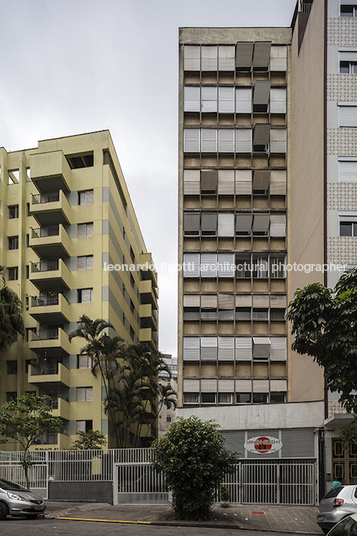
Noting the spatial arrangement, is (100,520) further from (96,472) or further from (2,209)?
(2,209)

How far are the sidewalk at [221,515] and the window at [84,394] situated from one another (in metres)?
18.7

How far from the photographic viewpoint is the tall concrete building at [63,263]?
43031 mm

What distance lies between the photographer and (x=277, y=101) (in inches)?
1604

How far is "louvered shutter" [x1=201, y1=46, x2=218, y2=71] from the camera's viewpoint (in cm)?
4106

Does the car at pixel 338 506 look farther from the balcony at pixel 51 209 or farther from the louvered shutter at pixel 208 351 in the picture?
the balcony at pixel 51 209

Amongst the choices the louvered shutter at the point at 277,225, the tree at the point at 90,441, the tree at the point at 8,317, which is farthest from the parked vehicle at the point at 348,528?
the tree at the point at 8,317

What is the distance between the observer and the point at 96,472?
2459cm

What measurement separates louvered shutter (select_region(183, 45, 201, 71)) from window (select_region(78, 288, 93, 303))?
59.1ft

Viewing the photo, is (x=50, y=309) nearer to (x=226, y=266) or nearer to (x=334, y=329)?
(x=226, y=266)

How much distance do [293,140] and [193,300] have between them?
1274cm

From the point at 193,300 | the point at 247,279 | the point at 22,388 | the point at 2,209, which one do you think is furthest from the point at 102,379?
the point at 2,209

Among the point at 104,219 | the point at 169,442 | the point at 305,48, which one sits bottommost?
the point at 169,442

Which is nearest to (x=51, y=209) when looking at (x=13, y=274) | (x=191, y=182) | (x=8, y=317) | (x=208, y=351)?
(x=13, y=274)

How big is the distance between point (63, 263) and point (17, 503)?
1044 inches
